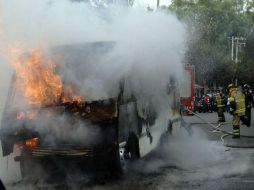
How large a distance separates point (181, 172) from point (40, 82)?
2.91 m

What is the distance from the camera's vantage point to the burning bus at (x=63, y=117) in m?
7.69

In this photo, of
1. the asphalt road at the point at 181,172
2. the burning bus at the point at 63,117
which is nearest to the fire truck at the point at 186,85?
the asphalt road at the point at 181,172

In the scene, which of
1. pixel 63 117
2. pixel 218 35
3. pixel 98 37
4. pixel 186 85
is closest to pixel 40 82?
pixel 63 117

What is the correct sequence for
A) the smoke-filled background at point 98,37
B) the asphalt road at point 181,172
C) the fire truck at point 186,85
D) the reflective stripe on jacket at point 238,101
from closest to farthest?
the asphalt road at point 181,172
the smoke-filled background at point 98,37
the fire truck at point 186,85
the reflective stripe on jacket at point 238,101

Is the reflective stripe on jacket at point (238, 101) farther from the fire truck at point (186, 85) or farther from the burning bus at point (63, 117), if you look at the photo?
the burning bus at point (63, 117)

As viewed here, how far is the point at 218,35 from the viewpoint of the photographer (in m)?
53.0

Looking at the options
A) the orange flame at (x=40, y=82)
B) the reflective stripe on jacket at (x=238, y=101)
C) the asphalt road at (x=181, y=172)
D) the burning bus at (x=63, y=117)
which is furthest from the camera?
the reflective stripe on jacket at (x=238, y=101)

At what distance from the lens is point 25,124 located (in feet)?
25.2

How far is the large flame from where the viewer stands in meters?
7.92

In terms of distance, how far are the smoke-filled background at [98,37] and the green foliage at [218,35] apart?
30.3m

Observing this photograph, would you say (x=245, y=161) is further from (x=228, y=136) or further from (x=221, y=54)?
(x=221, y=54)

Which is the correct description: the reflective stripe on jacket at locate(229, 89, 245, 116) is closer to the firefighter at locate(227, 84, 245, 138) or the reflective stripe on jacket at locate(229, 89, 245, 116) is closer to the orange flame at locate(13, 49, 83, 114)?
the firefighter at locate(227, 84, 245, 138)

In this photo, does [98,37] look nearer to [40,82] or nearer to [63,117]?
[40,82]

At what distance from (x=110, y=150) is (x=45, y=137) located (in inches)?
38.4
